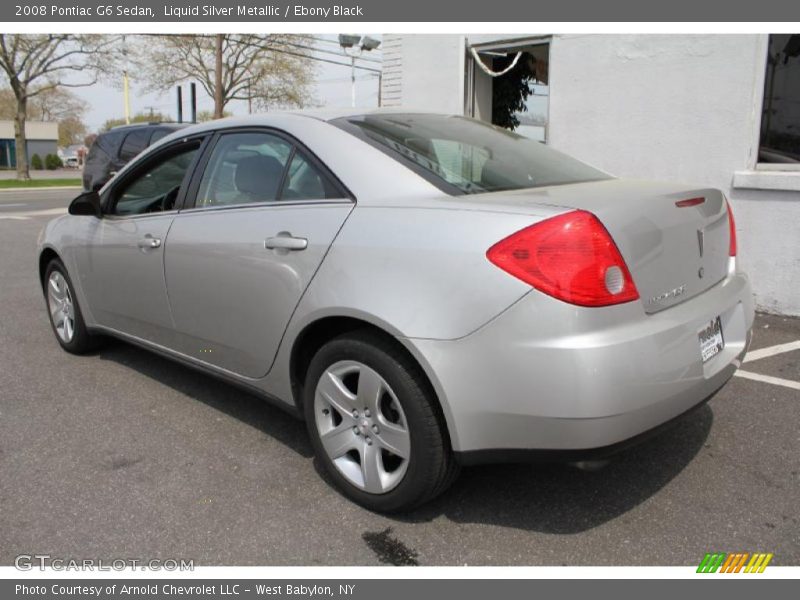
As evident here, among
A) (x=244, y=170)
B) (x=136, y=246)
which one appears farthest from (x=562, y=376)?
(x=136, y=246)

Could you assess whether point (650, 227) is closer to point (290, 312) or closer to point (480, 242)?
point (480, 242)

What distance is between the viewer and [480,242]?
2.27 m

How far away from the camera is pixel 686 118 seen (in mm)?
6133

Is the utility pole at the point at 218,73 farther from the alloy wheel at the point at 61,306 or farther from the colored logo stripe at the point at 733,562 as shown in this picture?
the colored logo stripe at the point at 733,562

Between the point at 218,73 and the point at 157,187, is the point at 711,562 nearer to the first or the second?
the point at 157,187

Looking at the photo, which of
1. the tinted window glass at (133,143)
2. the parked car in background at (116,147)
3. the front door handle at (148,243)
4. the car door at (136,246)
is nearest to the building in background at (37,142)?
the parked car in background at (116,147)

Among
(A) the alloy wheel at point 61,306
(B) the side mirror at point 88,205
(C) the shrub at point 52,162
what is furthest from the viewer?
(C) the shrub at point 52,162

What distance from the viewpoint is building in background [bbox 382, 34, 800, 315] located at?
18.8 ft

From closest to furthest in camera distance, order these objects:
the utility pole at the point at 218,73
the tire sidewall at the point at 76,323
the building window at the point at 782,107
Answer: the tire sidewall at the point at 76,323 < the building window at the point at 782,107 < the utility pole at the point at 218,73

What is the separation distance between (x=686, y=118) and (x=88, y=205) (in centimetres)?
500

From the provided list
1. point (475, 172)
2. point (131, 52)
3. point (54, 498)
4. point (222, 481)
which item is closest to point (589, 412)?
point (475, 172)

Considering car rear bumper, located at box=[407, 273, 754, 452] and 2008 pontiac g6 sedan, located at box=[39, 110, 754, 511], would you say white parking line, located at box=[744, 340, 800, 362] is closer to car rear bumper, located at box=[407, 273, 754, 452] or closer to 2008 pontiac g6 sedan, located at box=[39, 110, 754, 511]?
2008 pontiac g6 sedan, located at box=[39, 110, 754, 511]

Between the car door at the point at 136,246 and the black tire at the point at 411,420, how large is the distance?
1439mm

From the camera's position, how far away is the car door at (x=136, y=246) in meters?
3.64
